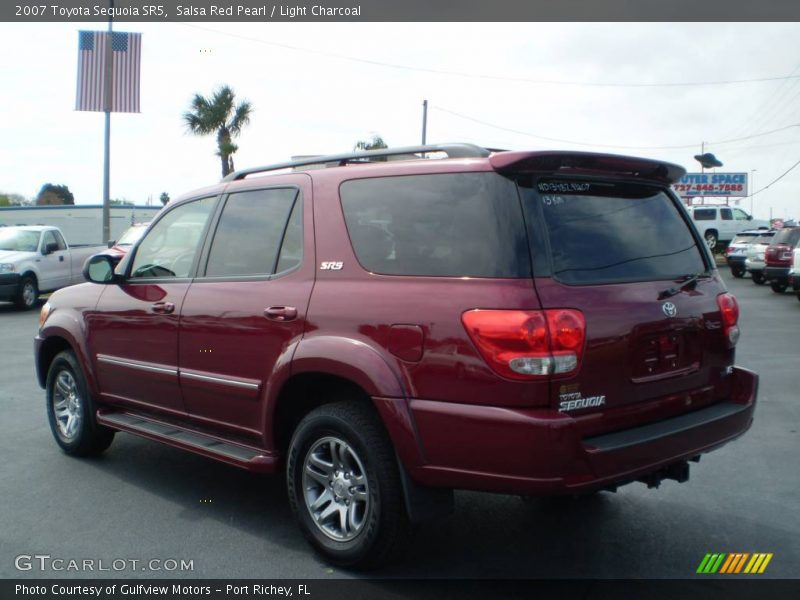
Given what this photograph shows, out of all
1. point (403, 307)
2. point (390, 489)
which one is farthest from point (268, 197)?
point (390, 489)

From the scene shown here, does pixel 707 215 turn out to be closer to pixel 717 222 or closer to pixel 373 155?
pixel 717 222

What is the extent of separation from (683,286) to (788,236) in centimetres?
1880

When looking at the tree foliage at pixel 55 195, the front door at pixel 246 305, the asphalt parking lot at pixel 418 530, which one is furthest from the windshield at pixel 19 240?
the tree foliage at pixel 55 195

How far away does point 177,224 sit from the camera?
5.41 m

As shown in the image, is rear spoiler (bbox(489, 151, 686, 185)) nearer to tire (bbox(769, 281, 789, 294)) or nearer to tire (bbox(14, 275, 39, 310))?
tire (bbox(14, 275, 39, 310))

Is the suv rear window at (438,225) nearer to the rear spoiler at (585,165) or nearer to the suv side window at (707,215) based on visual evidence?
the rear spoiler at (585,165)

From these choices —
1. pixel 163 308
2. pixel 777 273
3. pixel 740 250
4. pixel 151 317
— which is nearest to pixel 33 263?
pixel 151 317

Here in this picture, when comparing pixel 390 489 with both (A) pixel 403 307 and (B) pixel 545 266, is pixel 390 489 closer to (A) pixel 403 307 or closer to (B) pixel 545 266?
(A) pixel 403 307

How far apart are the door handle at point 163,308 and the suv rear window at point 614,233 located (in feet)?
8.16

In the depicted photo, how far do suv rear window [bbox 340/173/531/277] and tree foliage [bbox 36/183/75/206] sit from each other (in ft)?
284

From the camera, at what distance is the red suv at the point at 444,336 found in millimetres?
3324

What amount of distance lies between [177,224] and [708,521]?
3795 mm

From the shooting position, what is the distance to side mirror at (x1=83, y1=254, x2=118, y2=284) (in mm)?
5504

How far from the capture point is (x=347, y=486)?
3893mm
